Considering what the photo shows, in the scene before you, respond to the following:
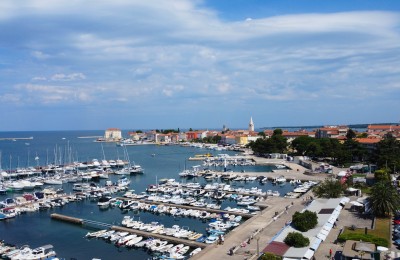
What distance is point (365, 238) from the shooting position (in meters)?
19.1

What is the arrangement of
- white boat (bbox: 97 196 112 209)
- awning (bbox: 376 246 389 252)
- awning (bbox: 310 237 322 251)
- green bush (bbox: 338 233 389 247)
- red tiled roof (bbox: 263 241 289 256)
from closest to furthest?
awning (bbox: 376 246 389 252), red tiled roof (bbox: 263 241 289 256), awning (bbox: 310 237 322 251), green bush (bbox: 338 233 389 247), white boat (bbox: 97 196 112 209)

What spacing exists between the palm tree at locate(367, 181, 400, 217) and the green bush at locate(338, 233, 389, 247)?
5.28m

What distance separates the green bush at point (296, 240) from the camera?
18234 millimetres

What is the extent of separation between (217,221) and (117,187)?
1995cm

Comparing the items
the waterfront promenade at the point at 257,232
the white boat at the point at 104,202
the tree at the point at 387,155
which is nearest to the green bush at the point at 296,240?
the waterfront promenade at the point at 257,232

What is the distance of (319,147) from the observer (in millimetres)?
64125

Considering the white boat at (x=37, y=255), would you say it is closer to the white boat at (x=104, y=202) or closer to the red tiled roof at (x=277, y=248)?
the red tiled roof at (x=277, y=248)

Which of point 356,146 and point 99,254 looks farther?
point 356,146

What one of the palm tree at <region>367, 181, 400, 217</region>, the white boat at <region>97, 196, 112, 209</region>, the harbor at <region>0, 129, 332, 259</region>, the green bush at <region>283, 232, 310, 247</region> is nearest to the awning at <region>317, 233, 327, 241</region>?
the green bush at <region>283, 232, 310, 247</region>

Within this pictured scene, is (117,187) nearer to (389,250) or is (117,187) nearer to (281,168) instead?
(281,168)

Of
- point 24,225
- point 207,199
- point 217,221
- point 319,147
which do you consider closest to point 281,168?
point 319,147

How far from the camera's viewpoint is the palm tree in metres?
24.0

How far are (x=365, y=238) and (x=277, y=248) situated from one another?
4.64 meters

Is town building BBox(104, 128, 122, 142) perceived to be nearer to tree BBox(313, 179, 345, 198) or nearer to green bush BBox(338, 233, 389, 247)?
tree BBox(313, 179, 345, 198)
